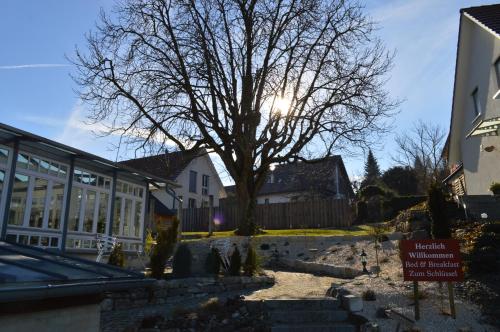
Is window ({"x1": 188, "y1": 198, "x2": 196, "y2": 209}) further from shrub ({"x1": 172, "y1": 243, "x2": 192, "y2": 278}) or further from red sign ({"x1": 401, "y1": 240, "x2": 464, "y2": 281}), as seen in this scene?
red sign ({"x1": 401, "y1": 240, "x2": 464, "y2": 281})

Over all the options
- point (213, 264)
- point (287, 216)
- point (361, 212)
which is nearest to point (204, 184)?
point (287, 216)

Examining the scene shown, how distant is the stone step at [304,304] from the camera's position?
9.26 m

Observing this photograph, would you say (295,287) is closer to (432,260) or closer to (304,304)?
(304,304)

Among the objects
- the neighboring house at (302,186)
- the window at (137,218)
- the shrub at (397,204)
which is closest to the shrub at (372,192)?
the shrub at (397,204)

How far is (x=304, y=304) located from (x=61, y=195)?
363 inches

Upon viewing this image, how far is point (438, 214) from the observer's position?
11.1m

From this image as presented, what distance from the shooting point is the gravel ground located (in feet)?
25.1

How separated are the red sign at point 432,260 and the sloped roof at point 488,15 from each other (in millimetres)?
9567

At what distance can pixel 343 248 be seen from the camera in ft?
54.3

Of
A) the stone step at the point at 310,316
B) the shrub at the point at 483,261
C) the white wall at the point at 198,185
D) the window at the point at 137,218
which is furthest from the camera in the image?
the white wall at the point at 198,185

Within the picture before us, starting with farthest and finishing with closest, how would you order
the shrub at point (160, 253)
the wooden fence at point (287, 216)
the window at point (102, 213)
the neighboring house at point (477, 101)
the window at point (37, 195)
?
the wooden fence at point (287, 216)
the window at point (102, 213)
the neighboring house at point (477, 101)
the window at point (37, 195)
the shrub at point (160, 253)

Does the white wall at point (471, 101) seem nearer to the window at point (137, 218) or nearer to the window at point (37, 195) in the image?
the window at point (137, 218)

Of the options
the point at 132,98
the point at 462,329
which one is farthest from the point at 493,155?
the point at 132,98

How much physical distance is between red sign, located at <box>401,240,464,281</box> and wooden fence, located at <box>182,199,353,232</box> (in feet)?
57.3
